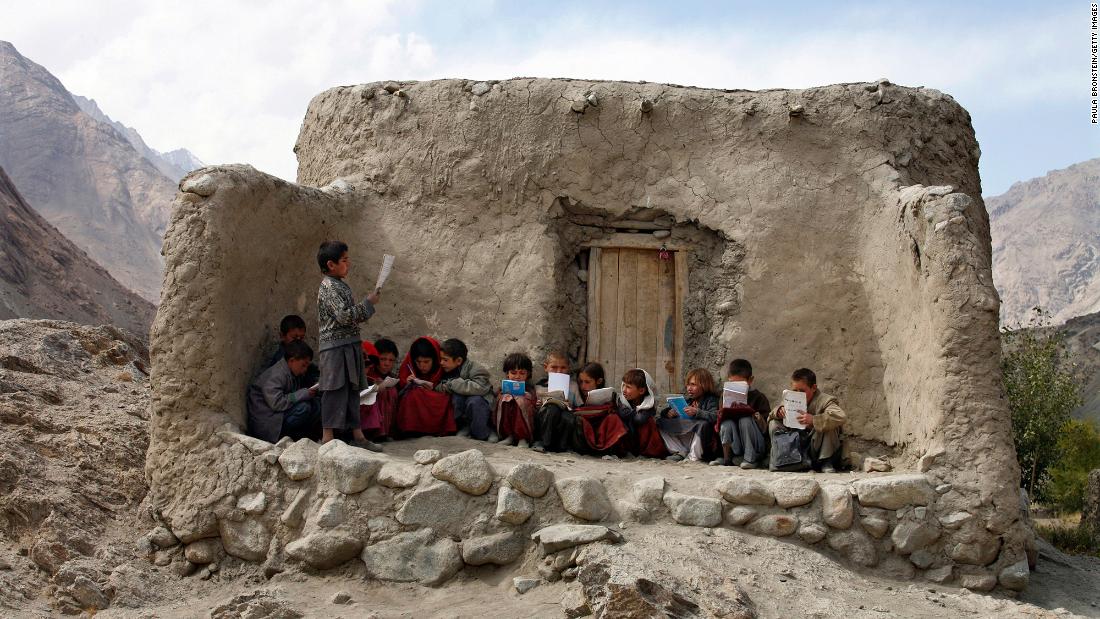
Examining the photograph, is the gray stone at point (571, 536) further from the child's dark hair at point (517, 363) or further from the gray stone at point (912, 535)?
the child's dark hair at point (517, 363)

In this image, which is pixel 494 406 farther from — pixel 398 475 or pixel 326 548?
pixel 326 548

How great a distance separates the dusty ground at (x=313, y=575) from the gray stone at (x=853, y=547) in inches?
3.6

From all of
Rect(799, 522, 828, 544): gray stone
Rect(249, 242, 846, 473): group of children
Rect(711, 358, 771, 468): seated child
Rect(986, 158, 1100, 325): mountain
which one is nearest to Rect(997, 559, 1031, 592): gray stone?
Rect(799, 522, 828, 544): gray stone

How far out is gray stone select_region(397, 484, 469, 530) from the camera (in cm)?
548

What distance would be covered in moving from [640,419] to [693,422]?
0.34m

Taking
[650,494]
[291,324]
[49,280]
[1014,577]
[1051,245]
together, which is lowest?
[1014,577]

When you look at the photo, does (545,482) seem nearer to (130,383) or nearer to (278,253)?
(278,253)

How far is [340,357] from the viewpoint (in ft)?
19.9

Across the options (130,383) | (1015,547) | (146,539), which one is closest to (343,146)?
(130,383)

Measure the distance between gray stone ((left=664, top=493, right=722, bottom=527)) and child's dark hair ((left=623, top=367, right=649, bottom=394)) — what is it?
4.53ft

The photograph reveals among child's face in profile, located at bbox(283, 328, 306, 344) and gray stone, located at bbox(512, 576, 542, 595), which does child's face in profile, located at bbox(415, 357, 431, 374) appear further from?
gray stone, located at bbox(512, 576, 542, 595)

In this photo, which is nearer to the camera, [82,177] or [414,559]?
[414,559]

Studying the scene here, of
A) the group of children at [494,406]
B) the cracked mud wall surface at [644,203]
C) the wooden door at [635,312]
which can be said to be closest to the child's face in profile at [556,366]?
the group of children at [494,406]

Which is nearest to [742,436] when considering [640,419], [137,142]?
→ [640,419]
